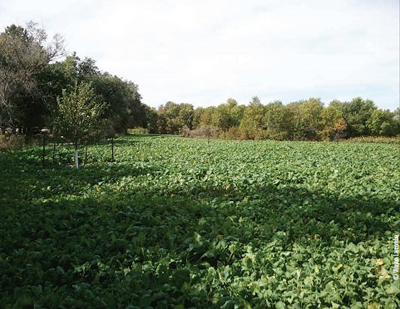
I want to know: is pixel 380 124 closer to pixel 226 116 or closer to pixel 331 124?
pixel 331 124

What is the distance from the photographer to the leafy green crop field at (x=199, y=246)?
370 cm

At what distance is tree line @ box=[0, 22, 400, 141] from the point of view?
15070 mm

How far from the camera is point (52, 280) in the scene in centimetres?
420

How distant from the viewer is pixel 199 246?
501cm

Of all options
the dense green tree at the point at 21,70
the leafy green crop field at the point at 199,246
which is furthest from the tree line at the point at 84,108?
the leafy green crop field at the point at 199,246

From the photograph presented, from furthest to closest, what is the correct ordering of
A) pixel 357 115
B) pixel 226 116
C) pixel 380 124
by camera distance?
pixel 226 116 → pixel 380 124 → pixel 357 115

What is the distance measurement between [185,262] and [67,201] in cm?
472

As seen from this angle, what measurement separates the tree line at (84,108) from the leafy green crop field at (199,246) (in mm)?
6300

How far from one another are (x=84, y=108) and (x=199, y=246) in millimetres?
11844

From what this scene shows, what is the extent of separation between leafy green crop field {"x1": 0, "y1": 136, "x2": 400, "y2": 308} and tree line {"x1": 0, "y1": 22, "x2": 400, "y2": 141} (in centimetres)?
630

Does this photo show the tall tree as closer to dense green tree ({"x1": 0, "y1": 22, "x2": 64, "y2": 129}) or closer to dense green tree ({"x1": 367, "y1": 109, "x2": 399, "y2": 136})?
A: dense green tree ({"x1": 0, "y1": 22, "x2": 64, "y2": 129})

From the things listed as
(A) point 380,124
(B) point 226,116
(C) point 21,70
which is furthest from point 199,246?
(A) point 380,124

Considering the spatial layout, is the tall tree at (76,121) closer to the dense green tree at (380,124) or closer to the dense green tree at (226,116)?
the dense green tree at (226,116)

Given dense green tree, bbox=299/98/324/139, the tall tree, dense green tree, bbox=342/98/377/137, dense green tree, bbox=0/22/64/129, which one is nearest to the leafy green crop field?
the tall tree
